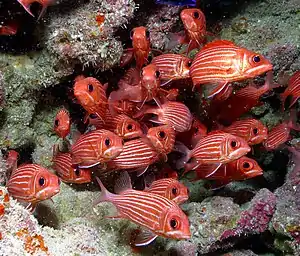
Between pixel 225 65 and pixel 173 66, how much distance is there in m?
0.82

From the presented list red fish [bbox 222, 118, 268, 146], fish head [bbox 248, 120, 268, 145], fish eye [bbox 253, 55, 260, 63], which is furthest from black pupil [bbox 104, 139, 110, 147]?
fish head [bbox 248, 120, 268, 145]

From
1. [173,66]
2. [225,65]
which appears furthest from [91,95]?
[225,65]

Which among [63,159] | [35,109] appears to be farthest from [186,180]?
[35,109]

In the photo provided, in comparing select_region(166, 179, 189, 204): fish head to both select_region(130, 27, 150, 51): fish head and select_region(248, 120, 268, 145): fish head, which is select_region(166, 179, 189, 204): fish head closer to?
select_region(248, 120, 268, 145): fish head

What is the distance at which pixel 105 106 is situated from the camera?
4.41 metres

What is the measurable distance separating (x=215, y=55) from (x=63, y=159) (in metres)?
2.20

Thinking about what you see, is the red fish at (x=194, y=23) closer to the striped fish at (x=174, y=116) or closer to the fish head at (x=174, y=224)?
the striped fish at (x=174, y=116)

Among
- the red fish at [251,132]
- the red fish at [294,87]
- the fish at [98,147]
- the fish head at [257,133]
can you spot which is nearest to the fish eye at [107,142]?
the fish at [98,147]

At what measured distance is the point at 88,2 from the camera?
4.36 m

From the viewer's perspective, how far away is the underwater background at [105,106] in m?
4.25

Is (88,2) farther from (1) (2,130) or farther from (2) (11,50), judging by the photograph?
(1) (2,130)

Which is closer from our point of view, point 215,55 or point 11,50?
point 215,55

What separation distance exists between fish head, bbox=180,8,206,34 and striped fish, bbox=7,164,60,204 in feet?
7.72

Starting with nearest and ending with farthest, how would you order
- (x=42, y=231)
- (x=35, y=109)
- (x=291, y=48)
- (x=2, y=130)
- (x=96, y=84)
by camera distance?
→ (x=42, y=231) < (x=96, y=84) < (x=2, y=130) < (x=35, y=109) < (x=291, y=48)
